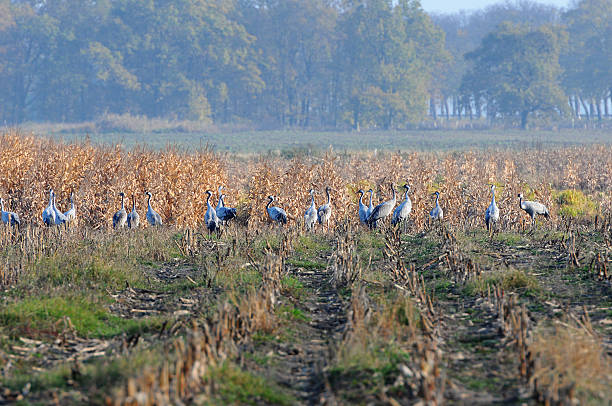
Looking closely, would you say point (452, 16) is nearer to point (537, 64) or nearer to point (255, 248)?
point (537, 64)

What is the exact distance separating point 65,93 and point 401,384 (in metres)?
73.9

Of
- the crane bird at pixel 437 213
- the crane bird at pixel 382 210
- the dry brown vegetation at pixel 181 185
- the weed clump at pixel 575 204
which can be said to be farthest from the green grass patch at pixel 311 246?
the weed clump at pixel 575 204

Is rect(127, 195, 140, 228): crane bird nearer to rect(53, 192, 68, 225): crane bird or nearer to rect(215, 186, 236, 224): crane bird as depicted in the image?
rect(53, 192, 68, 225): crane bird

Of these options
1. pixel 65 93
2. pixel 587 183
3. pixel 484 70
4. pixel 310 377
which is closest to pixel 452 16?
pixel 484 70

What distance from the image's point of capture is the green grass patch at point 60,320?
8.38m

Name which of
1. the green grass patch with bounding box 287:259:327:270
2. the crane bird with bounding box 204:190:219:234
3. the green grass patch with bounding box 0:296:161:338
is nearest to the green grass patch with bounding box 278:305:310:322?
the green grass patch with bounding box 0:296:161:338

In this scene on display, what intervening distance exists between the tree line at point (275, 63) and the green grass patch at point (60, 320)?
206 feet

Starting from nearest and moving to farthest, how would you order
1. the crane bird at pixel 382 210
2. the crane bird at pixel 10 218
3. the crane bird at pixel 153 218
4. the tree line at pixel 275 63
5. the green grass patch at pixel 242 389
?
the green grass patch at pixel 242 389
the crane bird at pixel 10 218
the crane bird at pixel 153 218
the crane bird at pixel 382 210
the tree line at pixel 275 63

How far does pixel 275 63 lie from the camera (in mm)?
79000

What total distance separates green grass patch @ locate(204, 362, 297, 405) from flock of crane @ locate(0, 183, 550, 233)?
34.7 ft

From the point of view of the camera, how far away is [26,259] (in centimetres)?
1121

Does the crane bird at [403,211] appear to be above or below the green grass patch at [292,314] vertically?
above

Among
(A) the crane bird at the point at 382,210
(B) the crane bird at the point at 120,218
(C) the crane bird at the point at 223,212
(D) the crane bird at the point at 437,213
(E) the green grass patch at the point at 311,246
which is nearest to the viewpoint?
(E) the green grass patch at the point at 311,246

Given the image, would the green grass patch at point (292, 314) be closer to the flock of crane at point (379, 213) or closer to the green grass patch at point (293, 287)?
the green grass patch at point (293, 287)
